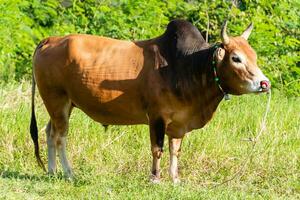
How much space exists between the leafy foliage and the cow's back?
13.1 ft

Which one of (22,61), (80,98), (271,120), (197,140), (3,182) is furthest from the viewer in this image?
(22,61)

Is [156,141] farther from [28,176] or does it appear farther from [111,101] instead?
[28,176]

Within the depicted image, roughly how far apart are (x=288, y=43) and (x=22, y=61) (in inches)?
175

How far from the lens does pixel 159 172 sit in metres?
6.87

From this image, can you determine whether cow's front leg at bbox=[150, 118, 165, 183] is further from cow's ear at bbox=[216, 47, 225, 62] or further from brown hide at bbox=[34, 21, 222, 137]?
cow's ear at bbox=[216, 47, 225, 62]

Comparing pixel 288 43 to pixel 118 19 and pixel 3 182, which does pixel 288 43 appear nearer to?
pixel 118 19

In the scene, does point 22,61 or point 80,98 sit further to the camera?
point 22,61

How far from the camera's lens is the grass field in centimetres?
634

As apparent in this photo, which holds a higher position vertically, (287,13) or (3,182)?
(3,182)

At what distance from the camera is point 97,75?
6.93m

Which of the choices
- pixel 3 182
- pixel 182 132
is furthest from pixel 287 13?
pixel 3 182

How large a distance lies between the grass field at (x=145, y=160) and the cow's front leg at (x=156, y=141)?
14cm

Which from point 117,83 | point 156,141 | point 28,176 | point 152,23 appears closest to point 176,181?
point 156,141

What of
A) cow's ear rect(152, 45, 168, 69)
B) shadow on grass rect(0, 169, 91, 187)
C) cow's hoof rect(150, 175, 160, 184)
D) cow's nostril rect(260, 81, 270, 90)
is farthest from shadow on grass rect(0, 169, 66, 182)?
cow's nostril rect(260, 81, 270, 90)
